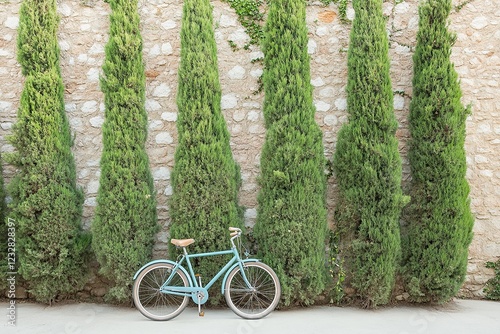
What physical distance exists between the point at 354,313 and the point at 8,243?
358 cm

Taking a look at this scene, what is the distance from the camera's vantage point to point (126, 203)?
4617 millimetres

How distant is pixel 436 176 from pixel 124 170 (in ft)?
10.2

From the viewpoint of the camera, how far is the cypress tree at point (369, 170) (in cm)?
464

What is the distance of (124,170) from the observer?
4.63 metres

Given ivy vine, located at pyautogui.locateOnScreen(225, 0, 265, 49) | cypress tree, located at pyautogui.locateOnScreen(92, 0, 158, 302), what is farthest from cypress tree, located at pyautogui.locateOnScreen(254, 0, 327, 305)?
cypress tree, located at pyautogui.locateOnScreen(92, 0, 158, 302)

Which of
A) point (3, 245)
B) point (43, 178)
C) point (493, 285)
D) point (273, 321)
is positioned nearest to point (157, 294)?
point (273, 321)

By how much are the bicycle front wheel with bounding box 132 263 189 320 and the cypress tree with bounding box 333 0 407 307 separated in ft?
5.65

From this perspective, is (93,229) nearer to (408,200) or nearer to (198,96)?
(198,96)

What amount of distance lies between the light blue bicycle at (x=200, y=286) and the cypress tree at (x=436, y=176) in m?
1.49

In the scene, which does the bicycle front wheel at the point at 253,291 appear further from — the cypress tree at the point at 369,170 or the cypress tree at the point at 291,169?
the cypress tree at the point at 369,170

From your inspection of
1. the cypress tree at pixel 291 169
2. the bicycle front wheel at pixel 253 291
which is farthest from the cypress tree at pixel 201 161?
the cypress tree at pixel 291 169

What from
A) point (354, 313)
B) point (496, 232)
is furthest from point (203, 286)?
point (496, 232)

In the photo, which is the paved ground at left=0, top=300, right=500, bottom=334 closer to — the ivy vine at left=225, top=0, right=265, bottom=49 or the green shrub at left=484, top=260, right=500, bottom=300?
the green shrub at left=484, top=260, right=500, bottom=300

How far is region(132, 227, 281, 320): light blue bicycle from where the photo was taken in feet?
14.3
